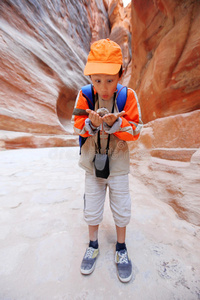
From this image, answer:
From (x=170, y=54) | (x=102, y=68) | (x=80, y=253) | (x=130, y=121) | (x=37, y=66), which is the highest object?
(x=37, y=66)

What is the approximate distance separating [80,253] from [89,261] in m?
0.12

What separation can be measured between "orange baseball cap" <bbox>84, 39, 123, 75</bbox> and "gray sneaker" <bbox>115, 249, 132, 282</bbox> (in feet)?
3.81

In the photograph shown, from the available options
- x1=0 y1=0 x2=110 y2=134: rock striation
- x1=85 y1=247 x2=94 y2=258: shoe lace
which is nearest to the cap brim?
x1=85 y1=247 x2=94 y2=258: shoe lace

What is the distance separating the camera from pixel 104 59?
33.0 inches

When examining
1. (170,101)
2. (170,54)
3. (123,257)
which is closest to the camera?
(123,257)

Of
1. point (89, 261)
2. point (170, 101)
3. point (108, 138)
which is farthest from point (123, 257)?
point (170, 101)

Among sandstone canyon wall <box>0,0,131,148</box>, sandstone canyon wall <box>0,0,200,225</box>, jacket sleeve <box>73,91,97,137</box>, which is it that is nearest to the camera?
jacket sleeve <box>73,91,97,137</box>

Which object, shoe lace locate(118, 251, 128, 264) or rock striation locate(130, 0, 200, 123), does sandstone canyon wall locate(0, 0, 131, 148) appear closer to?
rock striation locate(130, 0, 200, 123)

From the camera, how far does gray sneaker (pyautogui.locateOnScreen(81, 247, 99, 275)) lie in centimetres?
85

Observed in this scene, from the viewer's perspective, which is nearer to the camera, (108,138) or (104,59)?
(104,59)

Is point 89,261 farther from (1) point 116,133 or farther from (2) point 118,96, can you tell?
(2) point 118,96

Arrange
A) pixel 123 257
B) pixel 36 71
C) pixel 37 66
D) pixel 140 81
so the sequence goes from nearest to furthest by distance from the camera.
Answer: pixel 123 257
pixel 140 81
pixel 36 71
pixel 37 66

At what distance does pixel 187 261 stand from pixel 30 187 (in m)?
1.95

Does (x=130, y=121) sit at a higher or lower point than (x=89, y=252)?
higher
